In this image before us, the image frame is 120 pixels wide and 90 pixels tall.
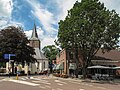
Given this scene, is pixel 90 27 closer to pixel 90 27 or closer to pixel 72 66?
pixel 90 27

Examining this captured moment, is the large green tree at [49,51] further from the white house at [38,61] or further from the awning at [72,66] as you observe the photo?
the awning at [72,66]

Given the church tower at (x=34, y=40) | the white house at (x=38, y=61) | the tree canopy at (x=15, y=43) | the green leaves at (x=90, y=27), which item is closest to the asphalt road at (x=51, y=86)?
the green leaves at (x=90, y=27)

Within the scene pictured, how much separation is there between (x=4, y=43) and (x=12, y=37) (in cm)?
269

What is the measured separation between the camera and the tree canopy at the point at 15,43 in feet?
209

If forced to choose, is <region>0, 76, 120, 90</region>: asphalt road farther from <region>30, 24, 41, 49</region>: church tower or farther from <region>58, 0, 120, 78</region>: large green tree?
<region>30, 24, 41, 49</region>: church tower

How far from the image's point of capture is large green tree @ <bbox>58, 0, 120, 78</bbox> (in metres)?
43.2

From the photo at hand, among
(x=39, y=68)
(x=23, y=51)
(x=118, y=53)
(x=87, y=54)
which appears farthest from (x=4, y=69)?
(x=87, y=54)

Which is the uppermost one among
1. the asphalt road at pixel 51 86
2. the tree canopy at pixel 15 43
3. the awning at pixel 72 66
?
the tree canopy at pixel 15 43

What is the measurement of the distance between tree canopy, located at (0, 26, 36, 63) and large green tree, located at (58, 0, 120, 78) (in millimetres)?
20587

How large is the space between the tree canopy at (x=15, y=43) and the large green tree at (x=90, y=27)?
20587 millimetres

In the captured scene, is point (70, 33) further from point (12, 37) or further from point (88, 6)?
point (12, 37)

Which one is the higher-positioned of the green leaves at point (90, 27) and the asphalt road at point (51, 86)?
the green leaves at point (90, 27)

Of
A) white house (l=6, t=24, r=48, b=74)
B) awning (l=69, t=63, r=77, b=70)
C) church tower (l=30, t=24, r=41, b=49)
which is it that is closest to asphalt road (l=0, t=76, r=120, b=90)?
awning (l=69, t=63, r=77, b=70)

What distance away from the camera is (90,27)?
143 feet
